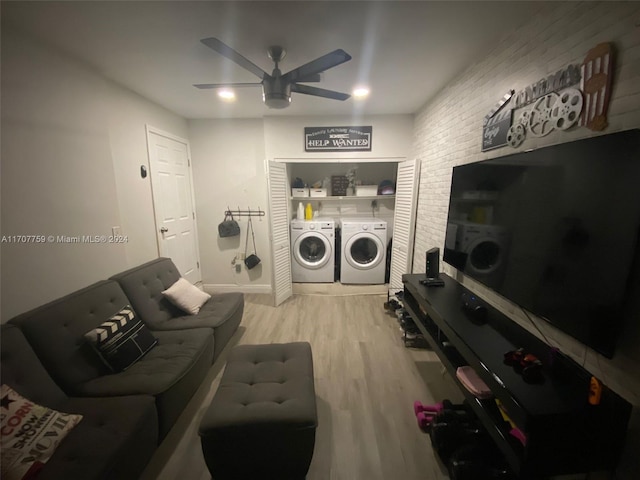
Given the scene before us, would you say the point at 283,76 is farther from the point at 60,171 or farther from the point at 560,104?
the point at 60,171

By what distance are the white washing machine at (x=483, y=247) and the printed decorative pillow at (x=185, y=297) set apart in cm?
231

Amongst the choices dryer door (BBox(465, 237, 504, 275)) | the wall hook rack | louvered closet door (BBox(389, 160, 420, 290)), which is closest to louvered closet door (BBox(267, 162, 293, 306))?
the wall hook rack

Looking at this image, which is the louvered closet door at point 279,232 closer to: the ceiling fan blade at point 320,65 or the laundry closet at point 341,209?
the laundry closet at point 341,209

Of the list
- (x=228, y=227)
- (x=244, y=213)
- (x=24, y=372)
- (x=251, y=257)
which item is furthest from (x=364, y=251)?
(x=24, y=372)

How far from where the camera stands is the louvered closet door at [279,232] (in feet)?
10.4

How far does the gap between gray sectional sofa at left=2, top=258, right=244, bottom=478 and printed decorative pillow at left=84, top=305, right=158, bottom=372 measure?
0.04 meters

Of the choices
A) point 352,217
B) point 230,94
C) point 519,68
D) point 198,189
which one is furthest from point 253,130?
point 519,68

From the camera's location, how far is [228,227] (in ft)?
11.8

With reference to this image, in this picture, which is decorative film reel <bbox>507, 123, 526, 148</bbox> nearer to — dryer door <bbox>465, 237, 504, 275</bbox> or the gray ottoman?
dryer door <bbox>465, 237, 504, 275</bbox>

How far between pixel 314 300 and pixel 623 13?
Result: 3.32 meters

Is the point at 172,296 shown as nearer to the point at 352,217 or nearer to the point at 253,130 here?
the point at 253,130

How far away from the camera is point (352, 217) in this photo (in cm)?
415

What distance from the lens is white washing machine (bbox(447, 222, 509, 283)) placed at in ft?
4.94

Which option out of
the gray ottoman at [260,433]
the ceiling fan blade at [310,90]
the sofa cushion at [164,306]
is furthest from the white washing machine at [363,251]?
the gray ottoman at [260,433]
